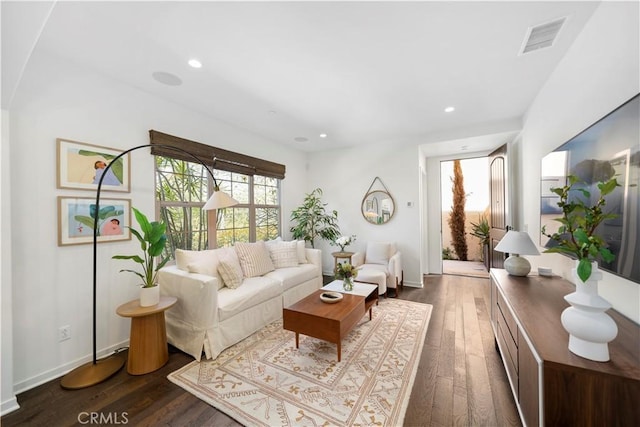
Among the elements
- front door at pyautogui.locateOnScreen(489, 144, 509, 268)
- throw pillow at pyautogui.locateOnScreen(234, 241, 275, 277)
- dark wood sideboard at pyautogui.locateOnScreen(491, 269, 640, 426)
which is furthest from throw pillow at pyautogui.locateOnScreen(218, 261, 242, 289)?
front door at pyautogui.locateOnScreen(489, 144, 509, 268)

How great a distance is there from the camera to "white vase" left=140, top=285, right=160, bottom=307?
2131mm

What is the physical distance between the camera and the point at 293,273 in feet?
11.2

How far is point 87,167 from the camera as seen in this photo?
2.26 metres

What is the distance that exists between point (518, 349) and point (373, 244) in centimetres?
292

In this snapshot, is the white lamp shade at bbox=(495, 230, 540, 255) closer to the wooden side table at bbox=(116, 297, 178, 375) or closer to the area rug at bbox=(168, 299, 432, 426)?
the area rug at bbox=(168, 299, 432, 426)

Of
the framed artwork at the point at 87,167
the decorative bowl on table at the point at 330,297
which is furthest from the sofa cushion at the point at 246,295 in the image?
the framed artwork at the point at 87,167

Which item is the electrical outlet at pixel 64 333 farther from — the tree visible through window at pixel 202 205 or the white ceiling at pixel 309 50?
the white ceiling at pixel 309 50

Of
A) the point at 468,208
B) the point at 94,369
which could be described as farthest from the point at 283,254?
the point at 468,208

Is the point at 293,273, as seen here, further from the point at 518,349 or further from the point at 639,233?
the point at 639,233

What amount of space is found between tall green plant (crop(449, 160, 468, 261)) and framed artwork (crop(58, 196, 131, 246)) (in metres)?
7.17

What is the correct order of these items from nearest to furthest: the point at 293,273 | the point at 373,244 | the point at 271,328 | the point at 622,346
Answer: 1. the point at 622,346
2. the point at 271,328
3. the point at 293,273
4. the point at 373,244

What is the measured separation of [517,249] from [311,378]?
2026 mm

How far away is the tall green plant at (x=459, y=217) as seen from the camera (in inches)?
266

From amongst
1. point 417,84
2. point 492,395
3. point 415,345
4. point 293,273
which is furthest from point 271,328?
point 417,84
